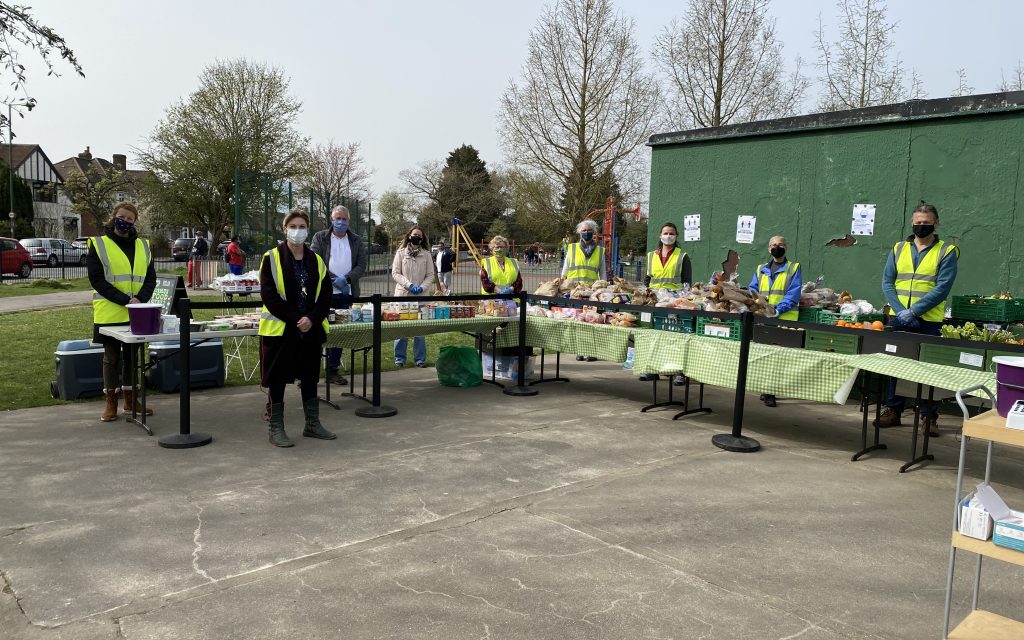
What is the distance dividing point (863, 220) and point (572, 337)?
5086 millimetres

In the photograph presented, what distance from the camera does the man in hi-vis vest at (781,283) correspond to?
845 cm

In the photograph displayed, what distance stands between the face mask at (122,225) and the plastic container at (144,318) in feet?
Result: 3.18

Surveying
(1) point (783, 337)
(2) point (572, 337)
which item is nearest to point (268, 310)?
(2) point (572, 337)

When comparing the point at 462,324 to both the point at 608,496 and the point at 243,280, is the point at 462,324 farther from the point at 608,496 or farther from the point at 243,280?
the point at 243,280

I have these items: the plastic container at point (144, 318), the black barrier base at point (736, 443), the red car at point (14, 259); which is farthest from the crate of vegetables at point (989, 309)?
the red car at point (14, 259)

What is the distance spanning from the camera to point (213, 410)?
771 centimetres

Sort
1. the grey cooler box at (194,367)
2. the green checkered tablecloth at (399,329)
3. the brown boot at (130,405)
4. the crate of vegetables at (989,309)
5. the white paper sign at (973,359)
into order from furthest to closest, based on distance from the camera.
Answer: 1. the grey cooler box at (194,367)
2. the crate of vegetables at (989,309)
3. the green checkered tablecloth at (399,329)
4. the brown boot at (130,405)
5. the white paper sign at (973,359)

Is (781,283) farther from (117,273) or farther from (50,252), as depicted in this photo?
(50,252)

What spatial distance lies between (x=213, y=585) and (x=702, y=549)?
2770 millimetres

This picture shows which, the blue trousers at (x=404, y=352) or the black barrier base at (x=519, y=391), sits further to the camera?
the blue trousers at (x=404, y=352)

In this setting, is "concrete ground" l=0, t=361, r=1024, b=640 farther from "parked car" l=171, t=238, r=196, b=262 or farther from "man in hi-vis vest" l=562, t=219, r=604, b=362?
"parked car" l=171, t=238, r=196, b=262

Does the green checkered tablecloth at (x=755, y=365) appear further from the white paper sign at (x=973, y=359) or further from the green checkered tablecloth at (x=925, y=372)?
the white paper sign at (x=973, y=359)

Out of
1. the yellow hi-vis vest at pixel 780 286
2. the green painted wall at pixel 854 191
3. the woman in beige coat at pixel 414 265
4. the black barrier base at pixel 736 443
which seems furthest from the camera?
the woman in beige coat at pixel 414 265

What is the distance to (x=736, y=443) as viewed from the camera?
6.64m
